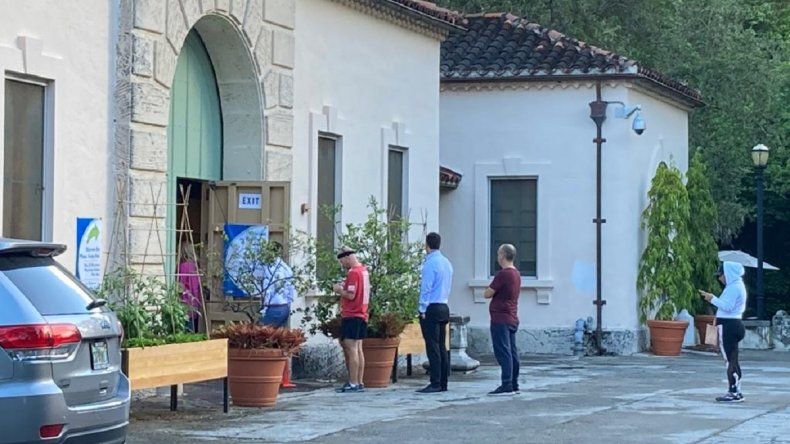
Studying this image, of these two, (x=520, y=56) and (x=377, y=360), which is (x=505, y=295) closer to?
(x=377, y=360)

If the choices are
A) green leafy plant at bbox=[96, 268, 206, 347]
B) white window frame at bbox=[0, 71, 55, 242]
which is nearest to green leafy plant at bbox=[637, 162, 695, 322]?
green leafy plant at bbox=[96, 268, 206, 347]

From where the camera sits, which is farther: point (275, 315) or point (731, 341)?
point (275, 315)

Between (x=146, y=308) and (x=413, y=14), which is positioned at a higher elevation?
(x=413, y=14)

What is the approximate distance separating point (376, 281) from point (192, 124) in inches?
113

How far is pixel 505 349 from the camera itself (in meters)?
17.0

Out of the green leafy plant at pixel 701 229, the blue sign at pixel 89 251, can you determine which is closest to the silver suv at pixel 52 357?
the blue sign at pixel 89 251

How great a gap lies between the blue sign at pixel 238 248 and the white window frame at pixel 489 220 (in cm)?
970

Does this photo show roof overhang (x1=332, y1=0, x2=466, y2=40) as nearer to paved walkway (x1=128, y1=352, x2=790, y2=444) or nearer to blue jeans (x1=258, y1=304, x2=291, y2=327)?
blue jeans (x1=258, y1=304, x2=291, y2=327)

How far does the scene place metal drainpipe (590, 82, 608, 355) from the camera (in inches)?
1009

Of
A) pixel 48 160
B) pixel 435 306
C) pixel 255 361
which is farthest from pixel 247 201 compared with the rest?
pixel 48 160

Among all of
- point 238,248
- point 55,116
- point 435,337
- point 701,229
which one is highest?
point 55,116

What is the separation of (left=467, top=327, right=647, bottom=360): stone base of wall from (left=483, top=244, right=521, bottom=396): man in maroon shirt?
840 cm

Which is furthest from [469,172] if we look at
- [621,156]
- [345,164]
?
[345,164]

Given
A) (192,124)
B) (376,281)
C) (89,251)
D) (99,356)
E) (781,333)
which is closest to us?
(99,356)
